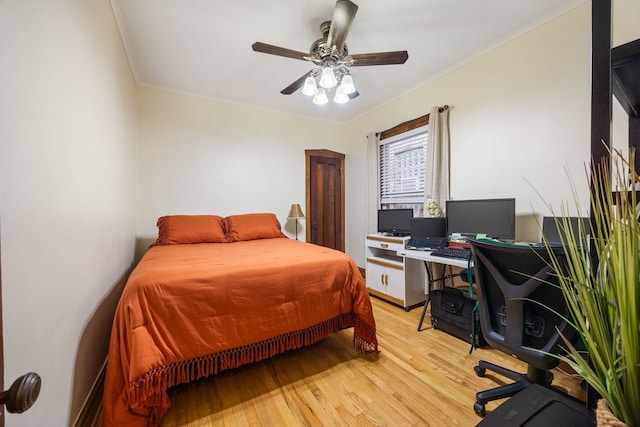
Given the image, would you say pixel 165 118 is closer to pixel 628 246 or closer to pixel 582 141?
pixel 628 246

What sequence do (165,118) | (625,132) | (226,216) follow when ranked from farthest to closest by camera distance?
(226,216), (165,118), (625,132)

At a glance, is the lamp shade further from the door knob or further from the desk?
the door knob

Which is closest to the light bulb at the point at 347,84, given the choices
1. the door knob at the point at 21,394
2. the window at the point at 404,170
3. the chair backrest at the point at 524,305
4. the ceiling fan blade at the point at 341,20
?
the ceiling fan blade at the point at 341,20

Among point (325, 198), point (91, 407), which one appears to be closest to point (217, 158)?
point (325, 198)

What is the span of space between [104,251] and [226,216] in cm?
182

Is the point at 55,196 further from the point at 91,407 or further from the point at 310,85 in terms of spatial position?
the point at 310,85

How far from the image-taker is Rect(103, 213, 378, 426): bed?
1.19m

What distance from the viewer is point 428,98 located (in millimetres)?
2914

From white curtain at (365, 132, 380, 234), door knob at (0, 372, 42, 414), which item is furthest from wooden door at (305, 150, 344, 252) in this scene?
door knob at (0, 372, 42, 414)

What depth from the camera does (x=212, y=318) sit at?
1.40 m

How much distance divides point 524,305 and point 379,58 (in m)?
1.91

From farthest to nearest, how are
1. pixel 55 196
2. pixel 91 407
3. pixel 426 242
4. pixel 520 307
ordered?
1. pixel 426 242
2. pixel 91 407
3. pixel 520 307
4. pixel 55 196

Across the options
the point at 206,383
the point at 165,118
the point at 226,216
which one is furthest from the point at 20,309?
the point at 165,118

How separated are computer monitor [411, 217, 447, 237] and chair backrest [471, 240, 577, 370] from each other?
4.19ft
